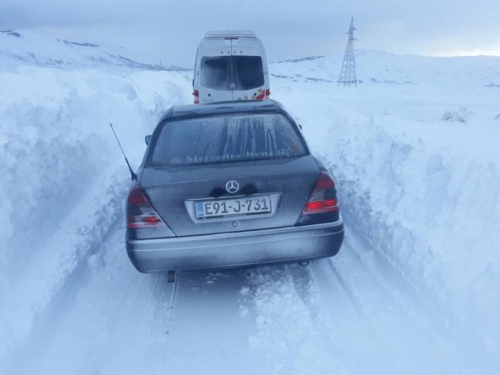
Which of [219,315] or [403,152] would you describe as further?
[403,152]

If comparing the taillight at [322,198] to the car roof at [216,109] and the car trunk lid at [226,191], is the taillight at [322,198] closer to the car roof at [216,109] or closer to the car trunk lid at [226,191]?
the car trunk lid at [226,191]

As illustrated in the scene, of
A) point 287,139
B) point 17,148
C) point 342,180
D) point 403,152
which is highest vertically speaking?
point 287,139

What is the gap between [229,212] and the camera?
3.62 meters

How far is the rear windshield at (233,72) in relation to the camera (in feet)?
37.4

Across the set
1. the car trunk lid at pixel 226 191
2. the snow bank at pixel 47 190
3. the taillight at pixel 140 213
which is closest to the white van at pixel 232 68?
the snow bank at pixel 47 190

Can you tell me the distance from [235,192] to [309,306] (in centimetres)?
117

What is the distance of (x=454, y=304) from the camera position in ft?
11.4

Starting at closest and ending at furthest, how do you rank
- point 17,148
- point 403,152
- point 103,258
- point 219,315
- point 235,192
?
point 235,192 < point 219,315 < point 103,258 < point 17,148 < point 403,152

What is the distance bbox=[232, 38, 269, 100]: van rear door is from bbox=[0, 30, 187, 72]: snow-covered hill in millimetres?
70887

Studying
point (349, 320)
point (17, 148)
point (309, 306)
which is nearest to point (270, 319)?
point (309, 306)

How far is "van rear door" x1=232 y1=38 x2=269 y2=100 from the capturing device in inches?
448

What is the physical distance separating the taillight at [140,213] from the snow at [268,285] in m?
0.81

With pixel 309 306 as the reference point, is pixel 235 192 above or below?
above

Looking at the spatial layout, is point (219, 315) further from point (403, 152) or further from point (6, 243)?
point (403, 152)
